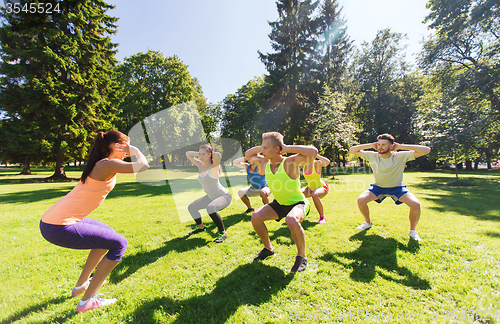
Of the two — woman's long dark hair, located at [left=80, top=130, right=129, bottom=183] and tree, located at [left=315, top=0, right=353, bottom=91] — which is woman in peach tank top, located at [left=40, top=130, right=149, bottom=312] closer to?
woman's long dark hair, located at [left=80, top=130, right=129, bottom=183]

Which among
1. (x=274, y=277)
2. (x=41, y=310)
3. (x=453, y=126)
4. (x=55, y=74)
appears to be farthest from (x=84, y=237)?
(x=55, y=74)

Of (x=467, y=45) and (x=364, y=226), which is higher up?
(x=467, y=45)

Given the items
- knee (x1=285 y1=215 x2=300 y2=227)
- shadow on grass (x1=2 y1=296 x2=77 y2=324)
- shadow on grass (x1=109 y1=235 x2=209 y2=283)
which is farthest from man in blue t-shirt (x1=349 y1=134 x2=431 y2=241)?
shadow on grass (x1=2 y1=296 x2=77 y2=324)

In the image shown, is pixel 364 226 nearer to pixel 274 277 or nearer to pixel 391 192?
pixel 391 192

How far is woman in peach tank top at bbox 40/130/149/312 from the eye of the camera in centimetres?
248

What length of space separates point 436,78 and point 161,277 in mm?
28682

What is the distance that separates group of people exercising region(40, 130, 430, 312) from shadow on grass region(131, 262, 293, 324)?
38 cm

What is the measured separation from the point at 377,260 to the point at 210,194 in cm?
370

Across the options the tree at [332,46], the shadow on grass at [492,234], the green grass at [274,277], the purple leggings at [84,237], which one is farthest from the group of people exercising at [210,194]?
the tree at [332,46]

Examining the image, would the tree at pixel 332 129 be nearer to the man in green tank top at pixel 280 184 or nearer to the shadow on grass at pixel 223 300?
the man in green tank top at pixel 280 184

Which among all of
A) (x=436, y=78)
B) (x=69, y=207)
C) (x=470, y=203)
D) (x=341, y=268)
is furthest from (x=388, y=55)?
(x=69, y=207)

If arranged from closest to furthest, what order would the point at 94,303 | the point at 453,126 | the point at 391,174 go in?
the point at 94,303 → the point at 391,174 → the point at 453,126

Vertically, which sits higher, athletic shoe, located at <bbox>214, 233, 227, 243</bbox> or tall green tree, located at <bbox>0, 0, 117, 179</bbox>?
tall green tree, located at <bbox>0, 0, 117, 179</bbox>

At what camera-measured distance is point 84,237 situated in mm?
2545
